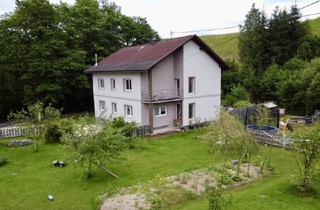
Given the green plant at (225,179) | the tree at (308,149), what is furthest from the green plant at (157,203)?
the tree at (308,149)

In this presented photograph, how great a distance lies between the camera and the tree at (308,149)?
11.5 m

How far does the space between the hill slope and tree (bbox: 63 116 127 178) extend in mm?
55259

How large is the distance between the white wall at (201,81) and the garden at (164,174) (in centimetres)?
794

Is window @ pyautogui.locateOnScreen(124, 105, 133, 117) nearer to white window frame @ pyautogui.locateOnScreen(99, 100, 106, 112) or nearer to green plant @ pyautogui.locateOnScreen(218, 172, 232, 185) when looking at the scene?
white window frame @ pyautogui.locateOnScreen(99, 100, 106, 112)

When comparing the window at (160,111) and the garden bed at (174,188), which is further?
the window at (160,111)

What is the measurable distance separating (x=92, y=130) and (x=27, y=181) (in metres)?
4.36

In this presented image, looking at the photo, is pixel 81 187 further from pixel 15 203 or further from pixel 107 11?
pixel 107 11

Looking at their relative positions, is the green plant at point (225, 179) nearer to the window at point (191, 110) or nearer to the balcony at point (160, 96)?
the balcony at point (160, 96)

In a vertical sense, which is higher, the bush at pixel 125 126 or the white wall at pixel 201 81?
the white wall at pixel 201 81

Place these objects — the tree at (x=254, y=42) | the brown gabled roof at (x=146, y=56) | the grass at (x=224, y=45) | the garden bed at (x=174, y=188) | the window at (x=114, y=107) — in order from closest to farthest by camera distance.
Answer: the garden bed at (x=174, y=188)
the brown gabled roof at (x=146, y=56)
the window at (x=114, y=107)
the tree at (x=254, y=42)
the grass at (x=224, y=45)

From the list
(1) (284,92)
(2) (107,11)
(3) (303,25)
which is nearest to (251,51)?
(3) (303,25)

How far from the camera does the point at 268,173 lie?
14.6m

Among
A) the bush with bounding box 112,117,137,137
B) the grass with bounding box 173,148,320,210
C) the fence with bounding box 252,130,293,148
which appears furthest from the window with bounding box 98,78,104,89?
the grass with bounding box 173,148,320,210

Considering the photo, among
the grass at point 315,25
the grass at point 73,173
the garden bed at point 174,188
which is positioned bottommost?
the grass at point 73,173
